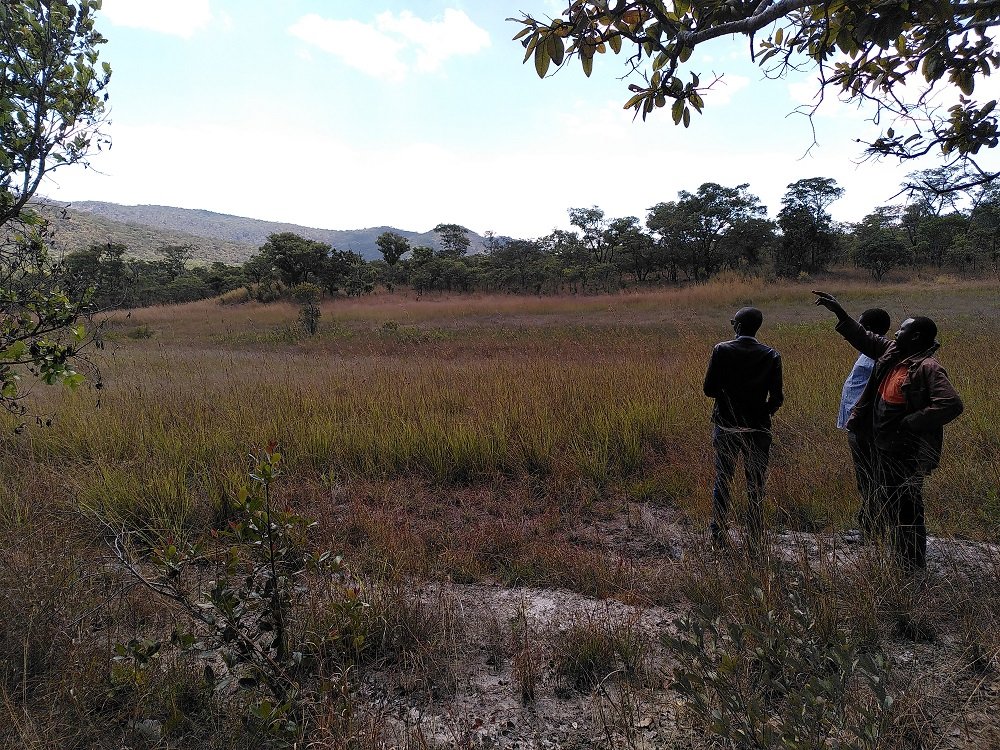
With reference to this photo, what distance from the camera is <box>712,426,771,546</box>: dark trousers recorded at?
3.21 m

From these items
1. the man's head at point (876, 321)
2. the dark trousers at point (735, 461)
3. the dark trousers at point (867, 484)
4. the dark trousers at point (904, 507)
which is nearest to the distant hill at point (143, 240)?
the dark trousers at point (735, 461)

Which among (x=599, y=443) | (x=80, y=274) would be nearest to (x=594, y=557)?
(x=599, y=443)

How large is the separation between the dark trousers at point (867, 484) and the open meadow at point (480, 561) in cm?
25

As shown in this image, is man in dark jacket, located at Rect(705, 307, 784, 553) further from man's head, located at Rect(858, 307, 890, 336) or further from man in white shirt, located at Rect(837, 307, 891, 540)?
man's head, located at Rect(858, 307, 890, 336)

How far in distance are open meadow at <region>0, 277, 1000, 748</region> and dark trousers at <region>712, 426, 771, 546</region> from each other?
0.27 metres

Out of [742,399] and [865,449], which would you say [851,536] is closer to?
[865,449]

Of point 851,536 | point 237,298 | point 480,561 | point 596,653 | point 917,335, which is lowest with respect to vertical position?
point 480,561

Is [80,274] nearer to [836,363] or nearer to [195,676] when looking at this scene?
[195,676]

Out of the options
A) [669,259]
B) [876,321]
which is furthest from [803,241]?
[876,321]

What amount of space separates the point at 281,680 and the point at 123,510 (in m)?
2.54

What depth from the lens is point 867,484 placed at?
3.15 meters

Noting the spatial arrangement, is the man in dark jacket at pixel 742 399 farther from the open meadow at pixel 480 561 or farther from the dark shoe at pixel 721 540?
the open meadow at pixel 480 561

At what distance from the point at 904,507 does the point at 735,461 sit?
3.05ft

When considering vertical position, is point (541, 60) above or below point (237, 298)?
above
